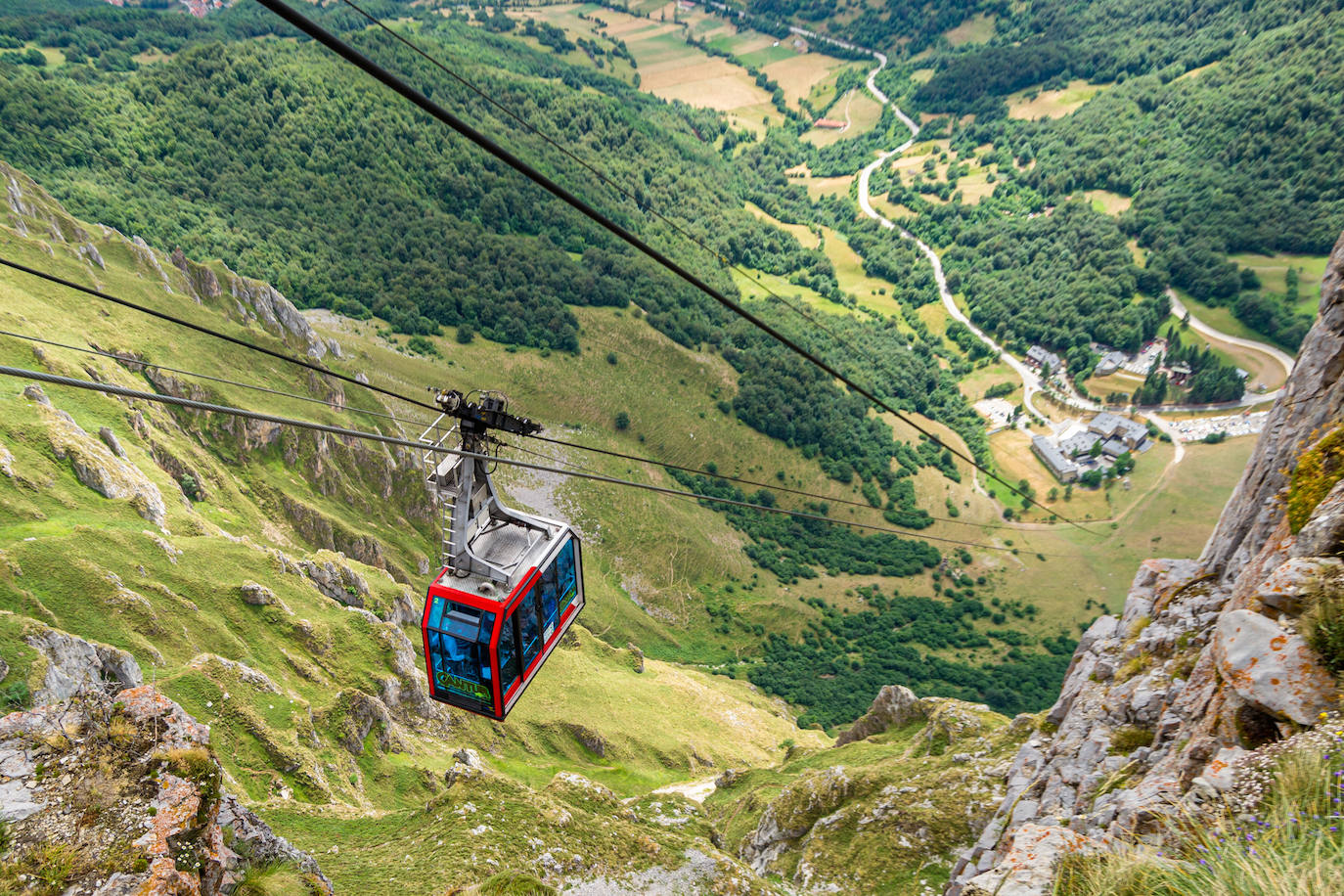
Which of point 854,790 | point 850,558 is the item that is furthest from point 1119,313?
Answer: point 854,790

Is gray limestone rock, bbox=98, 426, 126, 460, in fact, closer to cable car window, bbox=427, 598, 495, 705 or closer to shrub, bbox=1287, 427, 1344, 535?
cable car window, bbox=427, 598, 495, 705

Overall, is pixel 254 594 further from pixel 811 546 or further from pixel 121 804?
pixel 811 546

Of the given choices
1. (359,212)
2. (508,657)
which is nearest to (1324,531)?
(508,657)

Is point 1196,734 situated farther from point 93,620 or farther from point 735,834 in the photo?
point 93,620

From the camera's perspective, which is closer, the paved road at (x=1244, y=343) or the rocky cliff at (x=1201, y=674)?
the rocky cliff at (x=1201, y=674)

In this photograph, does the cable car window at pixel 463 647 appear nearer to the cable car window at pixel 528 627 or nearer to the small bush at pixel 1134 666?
the cable car window at pixel 528 627

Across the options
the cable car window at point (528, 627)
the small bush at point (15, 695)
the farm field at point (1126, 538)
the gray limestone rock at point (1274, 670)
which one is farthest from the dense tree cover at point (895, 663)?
the gray limestone rock at point (1274, 670)
